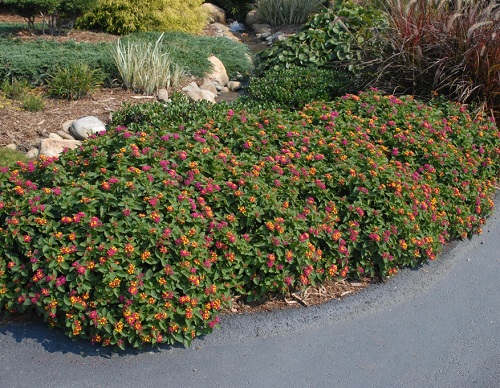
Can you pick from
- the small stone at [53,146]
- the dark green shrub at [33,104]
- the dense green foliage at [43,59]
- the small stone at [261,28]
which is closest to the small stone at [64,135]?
the small stone at [53,146]

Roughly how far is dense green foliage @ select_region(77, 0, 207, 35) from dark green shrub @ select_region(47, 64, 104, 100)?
3158mm

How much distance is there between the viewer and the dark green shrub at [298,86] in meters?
7.62

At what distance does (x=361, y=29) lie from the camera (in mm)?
8867

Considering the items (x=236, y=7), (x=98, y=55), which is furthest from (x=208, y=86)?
(x=236, y=7)

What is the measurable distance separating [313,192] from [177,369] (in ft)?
5.73

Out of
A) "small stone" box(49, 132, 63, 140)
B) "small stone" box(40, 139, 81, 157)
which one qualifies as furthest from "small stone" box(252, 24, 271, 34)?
"small stone" box(40, 139, 81, 157)

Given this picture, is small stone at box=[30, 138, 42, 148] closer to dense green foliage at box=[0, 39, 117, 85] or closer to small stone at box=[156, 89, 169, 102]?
dense green foliage at box=[0, 39, 117, 85]

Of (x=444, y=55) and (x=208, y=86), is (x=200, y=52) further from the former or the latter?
(x=444, y=55)

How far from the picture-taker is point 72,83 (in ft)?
25.3

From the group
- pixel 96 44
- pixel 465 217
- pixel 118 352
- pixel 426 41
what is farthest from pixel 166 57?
pixel 118 352

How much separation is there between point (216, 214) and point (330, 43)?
5.14m

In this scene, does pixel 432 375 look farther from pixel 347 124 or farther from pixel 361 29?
pixel 361 29

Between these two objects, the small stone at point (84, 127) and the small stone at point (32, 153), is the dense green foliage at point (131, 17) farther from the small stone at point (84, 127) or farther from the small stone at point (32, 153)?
the small stone at point (32, 153)

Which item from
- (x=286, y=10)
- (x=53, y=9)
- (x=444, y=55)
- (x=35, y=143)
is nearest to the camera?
(x=35, y=143)
